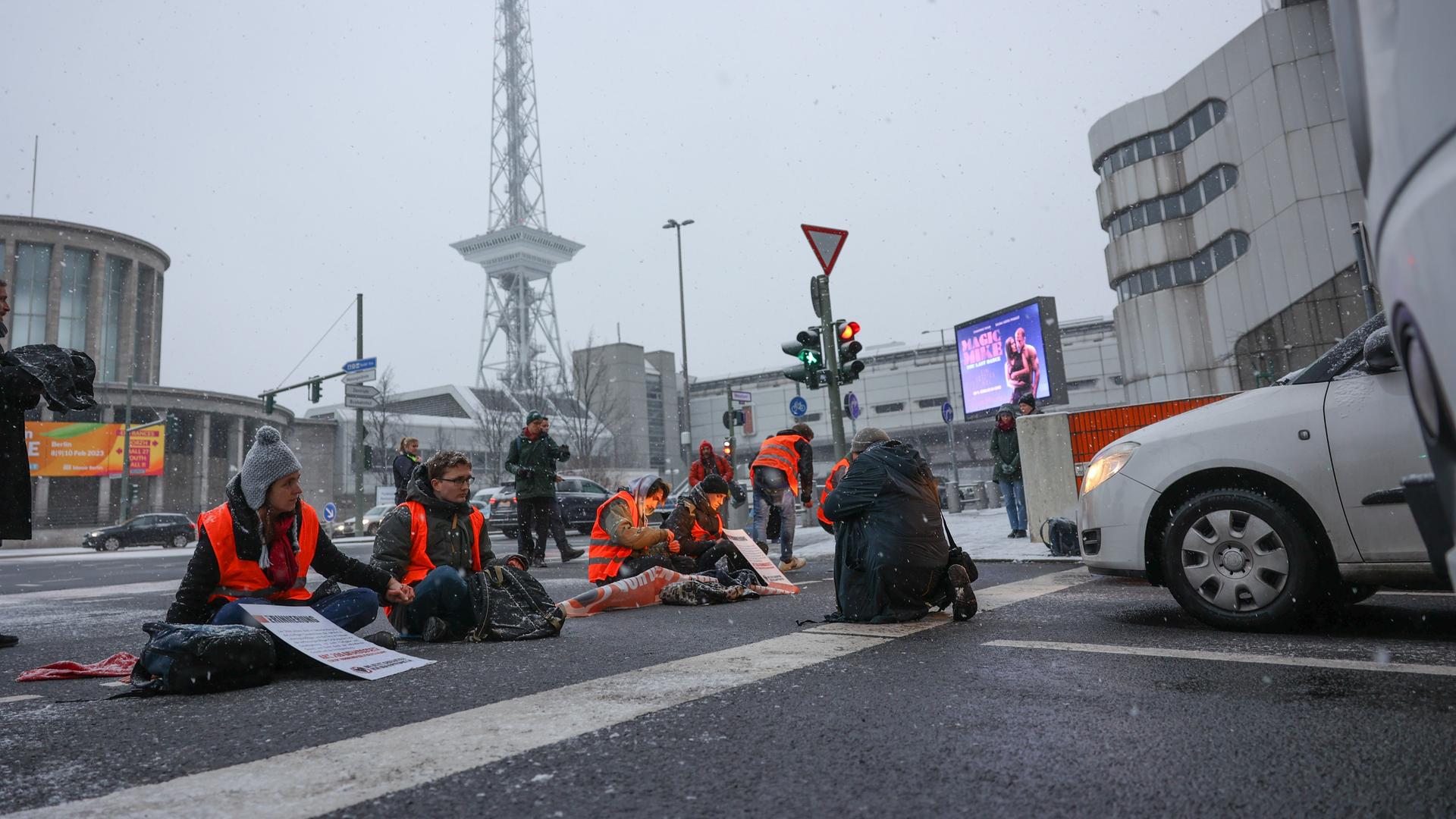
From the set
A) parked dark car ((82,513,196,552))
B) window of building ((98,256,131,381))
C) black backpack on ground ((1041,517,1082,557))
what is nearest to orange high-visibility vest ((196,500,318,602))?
black backpack on ground ((1041,517,1082,557))

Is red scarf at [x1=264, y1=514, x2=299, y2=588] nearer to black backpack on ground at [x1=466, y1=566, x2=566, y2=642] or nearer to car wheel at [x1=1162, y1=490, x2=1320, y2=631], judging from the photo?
black backpack on ground at [x1=466, y1=566, x2=566, y2=642]

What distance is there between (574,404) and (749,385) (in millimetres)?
40524

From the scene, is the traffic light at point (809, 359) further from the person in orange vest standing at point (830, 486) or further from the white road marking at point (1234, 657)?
the white road marking at point (1234, 657)

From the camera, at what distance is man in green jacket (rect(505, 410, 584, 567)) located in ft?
36.1

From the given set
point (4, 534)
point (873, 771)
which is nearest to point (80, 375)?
point (4, 534)

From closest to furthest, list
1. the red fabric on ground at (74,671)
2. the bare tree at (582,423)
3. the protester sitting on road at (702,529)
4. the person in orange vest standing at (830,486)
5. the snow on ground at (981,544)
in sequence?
the red fabric on ground at (74,671) < the person in orange vest standing at (830,486) < the protester sitting on road at (702,529) < the snow on ground at (981,544) < the bare tree at (582,423)

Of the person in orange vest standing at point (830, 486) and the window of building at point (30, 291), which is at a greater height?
the window of building at point (30, 291)

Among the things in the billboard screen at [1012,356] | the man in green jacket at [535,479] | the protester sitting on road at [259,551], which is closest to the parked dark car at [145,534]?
the man in green jacket at [535,479]

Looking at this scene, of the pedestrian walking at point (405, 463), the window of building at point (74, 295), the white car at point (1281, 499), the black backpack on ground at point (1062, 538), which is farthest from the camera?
the window of building at point (74, 295)

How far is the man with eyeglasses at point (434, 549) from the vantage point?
511 centimetres

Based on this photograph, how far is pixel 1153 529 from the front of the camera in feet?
15.6

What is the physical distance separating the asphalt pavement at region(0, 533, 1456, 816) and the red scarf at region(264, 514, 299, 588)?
0.57 metres

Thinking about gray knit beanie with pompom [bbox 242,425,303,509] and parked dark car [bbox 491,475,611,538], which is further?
parked dark car [bbox 491,475,611,538]

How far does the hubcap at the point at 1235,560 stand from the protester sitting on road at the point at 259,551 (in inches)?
163
